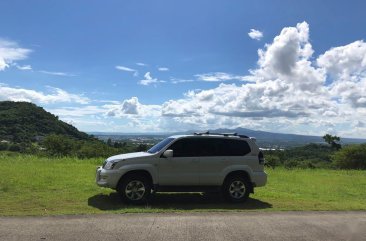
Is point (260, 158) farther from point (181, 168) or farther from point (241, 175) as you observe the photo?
point (181, 168)

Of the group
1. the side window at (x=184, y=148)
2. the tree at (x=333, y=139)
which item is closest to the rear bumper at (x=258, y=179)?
the side window at (x=184, y=148)

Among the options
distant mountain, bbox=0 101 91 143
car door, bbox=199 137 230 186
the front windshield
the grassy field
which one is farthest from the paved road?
distant mountain, bbox=0 101 91 143

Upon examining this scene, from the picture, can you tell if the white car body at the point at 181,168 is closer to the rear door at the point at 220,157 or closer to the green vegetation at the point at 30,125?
the rear door at the point at 220,157

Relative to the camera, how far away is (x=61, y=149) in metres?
47.6

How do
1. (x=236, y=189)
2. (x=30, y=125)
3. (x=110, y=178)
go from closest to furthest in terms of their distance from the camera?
(x=110, y=178) → (x=236, y=189) → (x=30, y=125)

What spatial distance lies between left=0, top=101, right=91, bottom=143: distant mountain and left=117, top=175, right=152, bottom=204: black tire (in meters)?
57.3

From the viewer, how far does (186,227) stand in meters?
8.59

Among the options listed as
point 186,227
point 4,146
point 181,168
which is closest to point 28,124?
point 4,146

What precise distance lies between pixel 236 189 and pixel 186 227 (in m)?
3.91

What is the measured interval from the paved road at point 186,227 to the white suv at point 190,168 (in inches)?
75.4

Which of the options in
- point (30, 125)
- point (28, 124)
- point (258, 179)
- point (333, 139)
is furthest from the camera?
point (333, 139)

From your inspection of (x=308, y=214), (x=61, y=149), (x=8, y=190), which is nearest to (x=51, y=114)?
(x=61, y=149)

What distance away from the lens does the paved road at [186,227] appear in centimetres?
786

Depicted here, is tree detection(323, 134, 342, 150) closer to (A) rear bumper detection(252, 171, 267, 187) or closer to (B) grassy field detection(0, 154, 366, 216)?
(B) grassy field detection(0, 154, 366, 216)
